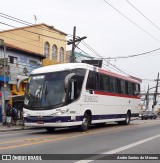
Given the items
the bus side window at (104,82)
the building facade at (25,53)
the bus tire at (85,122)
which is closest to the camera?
the bus tire at (85,122)

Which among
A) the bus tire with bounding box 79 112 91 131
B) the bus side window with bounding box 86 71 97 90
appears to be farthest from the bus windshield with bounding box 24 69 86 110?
the bus tire with bounding box 79 112 91 131

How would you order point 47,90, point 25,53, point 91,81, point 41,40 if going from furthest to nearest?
point 41,40
point 25,53
point 91,81
point 47,90

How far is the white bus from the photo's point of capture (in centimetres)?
1686

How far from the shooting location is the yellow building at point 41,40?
39.7m

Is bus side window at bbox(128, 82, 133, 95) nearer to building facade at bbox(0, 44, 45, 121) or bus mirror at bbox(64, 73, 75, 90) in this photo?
building facade at bbox(0, 44, 45, 121)

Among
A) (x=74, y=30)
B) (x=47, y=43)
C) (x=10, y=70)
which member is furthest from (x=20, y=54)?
(x=47, y=43)

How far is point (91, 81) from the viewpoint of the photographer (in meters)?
19.5

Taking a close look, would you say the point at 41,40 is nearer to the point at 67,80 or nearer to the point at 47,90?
the point at 47,90

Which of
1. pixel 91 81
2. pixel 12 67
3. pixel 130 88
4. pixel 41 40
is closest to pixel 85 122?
pixel 91 81

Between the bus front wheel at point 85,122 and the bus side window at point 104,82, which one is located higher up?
the bus side window at point 104,82

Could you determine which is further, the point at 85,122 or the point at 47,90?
the point at 85,122

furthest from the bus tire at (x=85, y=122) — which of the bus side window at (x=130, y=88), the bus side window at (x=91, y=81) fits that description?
the bus side window at (x=130, y=88)

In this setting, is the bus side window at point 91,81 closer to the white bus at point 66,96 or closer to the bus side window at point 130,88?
the white bus at point 66,96

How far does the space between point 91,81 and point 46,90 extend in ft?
10.4
